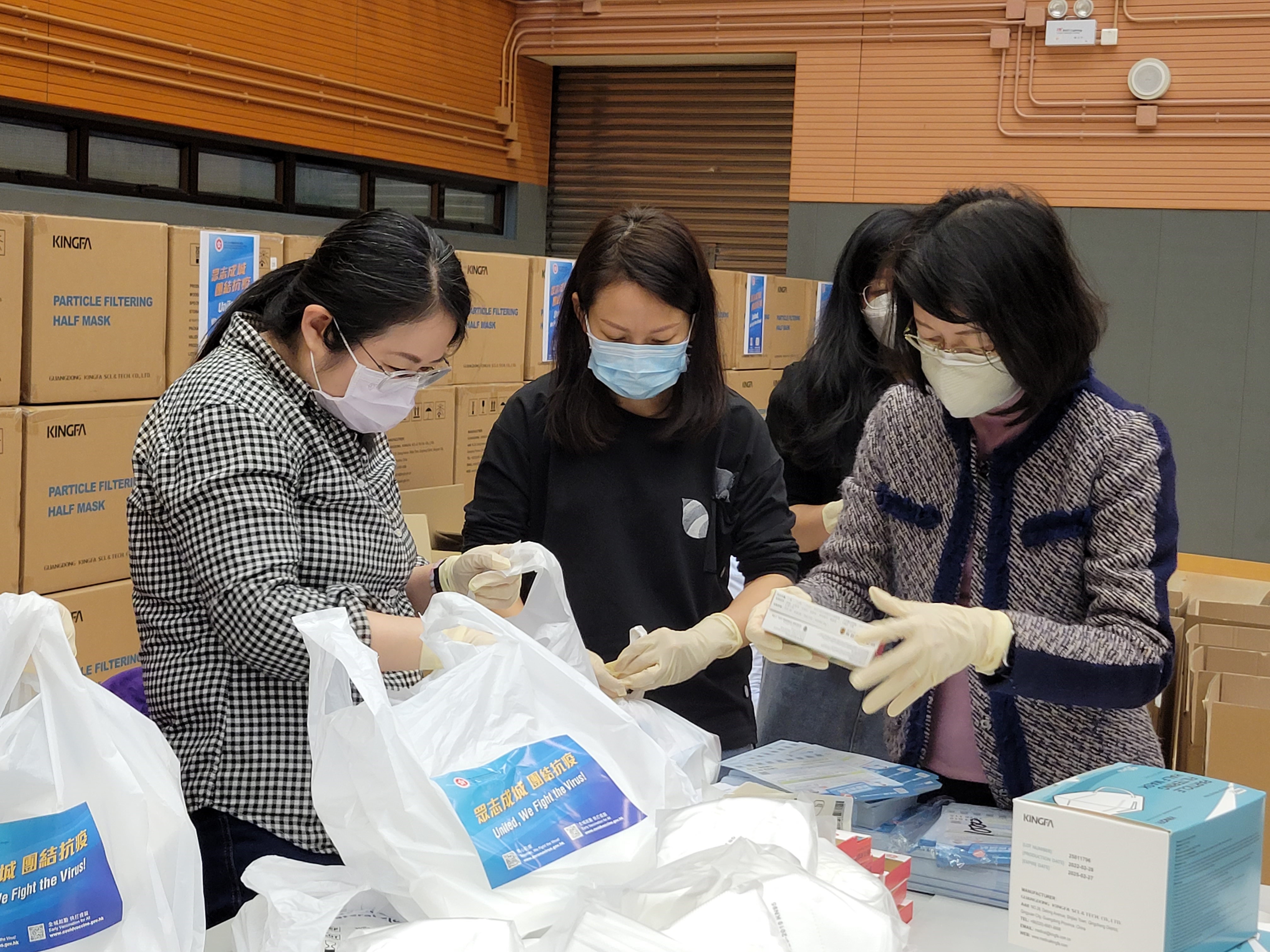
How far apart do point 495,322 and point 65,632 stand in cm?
271

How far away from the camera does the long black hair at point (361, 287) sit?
148 centimetres

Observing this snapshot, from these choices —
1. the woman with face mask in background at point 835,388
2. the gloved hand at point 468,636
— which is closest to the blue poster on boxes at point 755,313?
the woman with face mask in background at point 835,388

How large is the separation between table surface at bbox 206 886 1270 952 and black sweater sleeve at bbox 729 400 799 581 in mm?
668

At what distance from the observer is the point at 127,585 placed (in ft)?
8.89

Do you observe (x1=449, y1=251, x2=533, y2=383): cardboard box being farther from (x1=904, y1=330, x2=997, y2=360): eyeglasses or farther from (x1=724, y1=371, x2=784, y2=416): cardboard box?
(x1=904, y1=330, x2=997, y2=360): eyeglasses

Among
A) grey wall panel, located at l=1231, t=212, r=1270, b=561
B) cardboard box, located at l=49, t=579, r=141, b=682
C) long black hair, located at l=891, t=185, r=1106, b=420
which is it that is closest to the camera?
long black hair, located at l=891, t=185, r=1106, b=420

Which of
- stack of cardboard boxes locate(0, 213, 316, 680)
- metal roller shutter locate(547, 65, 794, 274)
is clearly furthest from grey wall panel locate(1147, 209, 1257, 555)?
stack of cardboard boxes locate(0, 213, 316, 680)

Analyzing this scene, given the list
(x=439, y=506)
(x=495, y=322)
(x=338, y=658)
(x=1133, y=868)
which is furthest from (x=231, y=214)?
(x=1133, y=868)

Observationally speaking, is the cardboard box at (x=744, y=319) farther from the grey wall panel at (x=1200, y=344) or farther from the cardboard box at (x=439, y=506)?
the cardboard box at (x=439, y=506)

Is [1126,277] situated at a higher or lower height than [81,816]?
higher

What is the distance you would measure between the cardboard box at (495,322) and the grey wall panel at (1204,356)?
13.1 feet

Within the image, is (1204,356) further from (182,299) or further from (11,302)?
(11,302)

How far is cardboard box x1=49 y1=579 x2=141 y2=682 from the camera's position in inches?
102

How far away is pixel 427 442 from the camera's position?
11.4 ft
